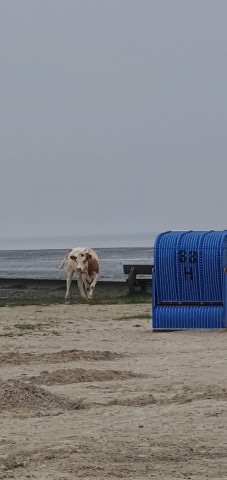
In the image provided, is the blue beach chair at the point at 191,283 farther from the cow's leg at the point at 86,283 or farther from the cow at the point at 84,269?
the cow's leg at the point at 86,283

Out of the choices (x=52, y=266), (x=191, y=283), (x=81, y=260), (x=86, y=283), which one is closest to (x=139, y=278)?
(x=86, y=283)

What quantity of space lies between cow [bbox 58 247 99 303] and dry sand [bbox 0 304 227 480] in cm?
1238

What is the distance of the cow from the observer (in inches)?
1280

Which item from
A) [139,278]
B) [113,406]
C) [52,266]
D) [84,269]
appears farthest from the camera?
[52,266]

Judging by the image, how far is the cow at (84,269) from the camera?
32500 mm

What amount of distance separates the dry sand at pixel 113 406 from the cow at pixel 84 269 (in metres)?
12.4

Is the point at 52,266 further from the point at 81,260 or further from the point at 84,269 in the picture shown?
the point at 84,269

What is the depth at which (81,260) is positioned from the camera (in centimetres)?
3297

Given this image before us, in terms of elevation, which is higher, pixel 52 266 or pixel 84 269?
pixel 84 269

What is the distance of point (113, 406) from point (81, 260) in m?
21.2

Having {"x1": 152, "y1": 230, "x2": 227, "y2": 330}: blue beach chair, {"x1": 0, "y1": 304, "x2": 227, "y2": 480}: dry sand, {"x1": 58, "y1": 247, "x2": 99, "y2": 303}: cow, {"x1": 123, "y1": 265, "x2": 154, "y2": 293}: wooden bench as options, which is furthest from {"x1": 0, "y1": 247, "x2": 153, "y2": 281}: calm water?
{"x1": 0, "y1": 304, "x2": 227, "y2": 480}: dry sand

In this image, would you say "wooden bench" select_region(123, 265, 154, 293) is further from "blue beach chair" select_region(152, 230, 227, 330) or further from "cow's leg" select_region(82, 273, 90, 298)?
"blue beach chair" select_region(152, 230, 227, 330)

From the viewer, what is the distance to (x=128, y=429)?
10.4 metres

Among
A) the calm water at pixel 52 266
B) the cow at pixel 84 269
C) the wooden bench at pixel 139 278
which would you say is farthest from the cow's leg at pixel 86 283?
the calm water at pixel 52 266
